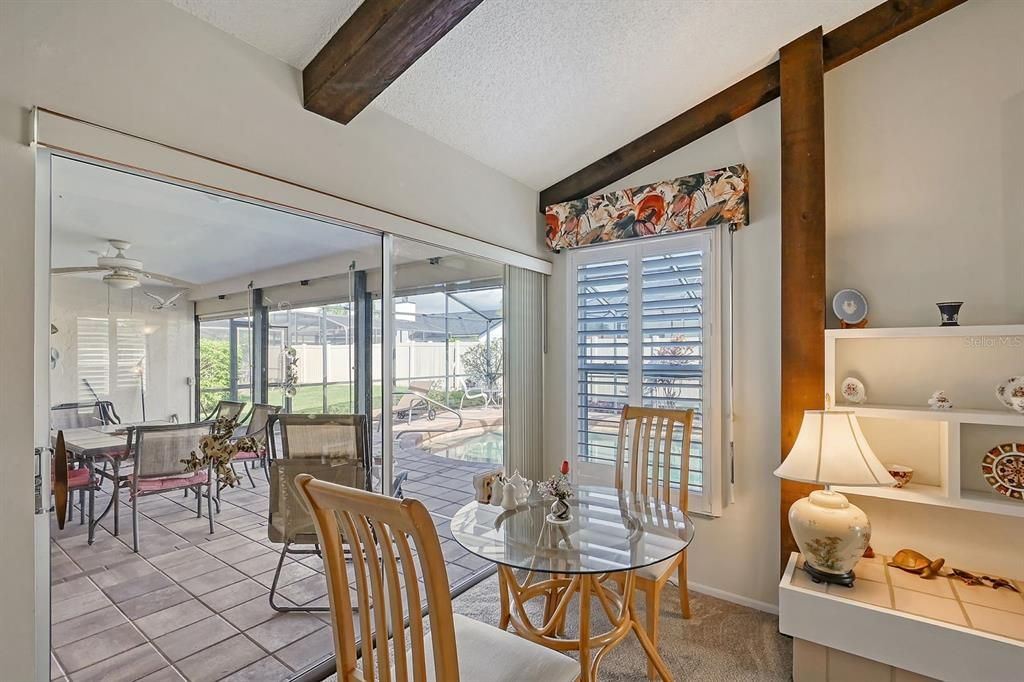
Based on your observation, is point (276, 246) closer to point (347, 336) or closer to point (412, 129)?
point (347, 336)

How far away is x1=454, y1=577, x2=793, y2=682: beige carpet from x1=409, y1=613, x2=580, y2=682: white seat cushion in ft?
2.80

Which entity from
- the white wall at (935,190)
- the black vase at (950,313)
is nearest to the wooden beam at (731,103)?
the white wall at (935,190)

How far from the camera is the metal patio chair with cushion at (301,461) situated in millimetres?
2092

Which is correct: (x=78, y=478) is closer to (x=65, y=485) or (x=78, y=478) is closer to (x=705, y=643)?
(x=65, y=485)

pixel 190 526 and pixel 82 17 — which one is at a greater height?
pixel 82 17

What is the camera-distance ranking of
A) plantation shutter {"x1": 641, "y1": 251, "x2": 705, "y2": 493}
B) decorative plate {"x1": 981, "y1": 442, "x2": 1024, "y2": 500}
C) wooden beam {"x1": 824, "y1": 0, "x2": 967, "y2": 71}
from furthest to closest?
plantation shutter {"x1": 641, "y1": 251, "x2": 705, "y2": 493}
wooden beam {"x1": 824, "y1": 0, "x2": 967, "y2": 71}
decorative plate {"x1": 981, "y1": 442, "x2": 1024, "y2": 500}

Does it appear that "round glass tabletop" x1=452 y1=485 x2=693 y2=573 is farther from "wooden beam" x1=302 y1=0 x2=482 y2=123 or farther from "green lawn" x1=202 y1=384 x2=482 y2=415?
"wooden beam" x1=302 y1=0 x2=482 y2=123

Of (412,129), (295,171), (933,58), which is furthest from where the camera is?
(412,129)

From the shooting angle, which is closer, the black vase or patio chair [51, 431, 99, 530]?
patio chair [51, 431, 99, 530]

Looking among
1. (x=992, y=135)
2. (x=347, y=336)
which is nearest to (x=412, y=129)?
(x=347, y=336)

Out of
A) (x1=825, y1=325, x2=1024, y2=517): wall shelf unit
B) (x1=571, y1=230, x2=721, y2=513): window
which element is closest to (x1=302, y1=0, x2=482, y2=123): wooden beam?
(x1=571, y1=230, x2=721, y2=513): window

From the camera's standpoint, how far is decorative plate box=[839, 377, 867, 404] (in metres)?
2.46

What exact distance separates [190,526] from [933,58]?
3.89 meters

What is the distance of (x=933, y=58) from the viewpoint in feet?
7.92
